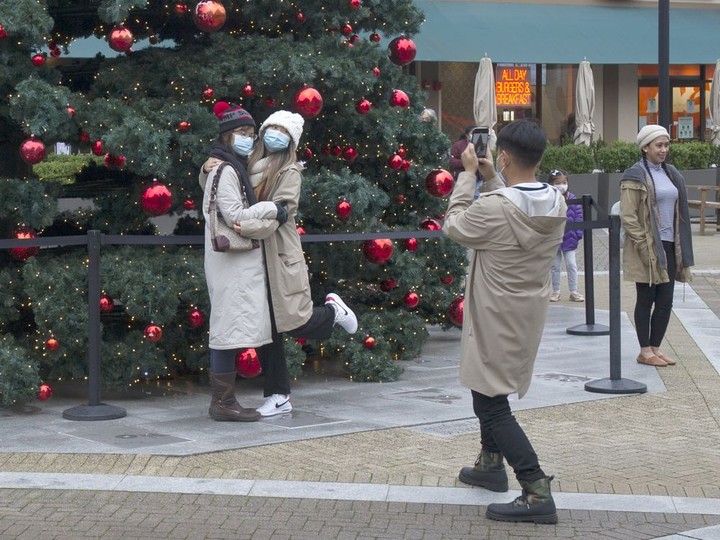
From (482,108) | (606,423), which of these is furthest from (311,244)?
(482,108)

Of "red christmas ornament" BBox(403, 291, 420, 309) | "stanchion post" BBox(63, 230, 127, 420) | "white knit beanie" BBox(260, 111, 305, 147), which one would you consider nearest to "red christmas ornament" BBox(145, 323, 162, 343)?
"stanchion post" BBox(63, 230, 127, 420)

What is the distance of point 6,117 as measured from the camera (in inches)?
352

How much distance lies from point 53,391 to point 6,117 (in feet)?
6.21

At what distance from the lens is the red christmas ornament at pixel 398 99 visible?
10.0m

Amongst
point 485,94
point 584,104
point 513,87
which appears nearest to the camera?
point 485,94

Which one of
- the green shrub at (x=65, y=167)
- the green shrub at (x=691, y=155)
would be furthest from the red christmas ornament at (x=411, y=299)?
the green shrub at (x=691, y=155)

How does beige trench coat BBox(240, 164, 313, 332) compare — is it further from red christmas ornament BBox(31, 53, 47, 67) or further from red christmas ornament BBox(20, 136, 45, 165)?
red christmas ornament BBox(31, 53, 47, 67)

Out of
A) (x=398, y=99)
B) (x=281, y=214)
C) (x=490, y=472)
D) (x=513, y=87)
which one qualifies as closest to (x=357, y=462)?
(x=490, y=472)

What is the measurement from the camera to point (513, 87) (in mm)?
30656

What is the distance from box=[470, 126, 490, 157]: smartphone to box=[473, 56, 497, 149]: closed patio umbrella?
19.0m

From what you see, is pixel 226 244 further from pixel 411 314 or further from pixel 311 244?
pixel 411 314

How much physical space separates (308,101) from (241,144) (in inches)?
36.7

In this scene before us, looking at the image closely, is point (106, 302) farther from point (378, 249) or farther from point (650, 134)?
point (650, 134)

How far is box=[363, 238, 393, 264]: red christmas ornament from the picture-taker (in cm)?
938
